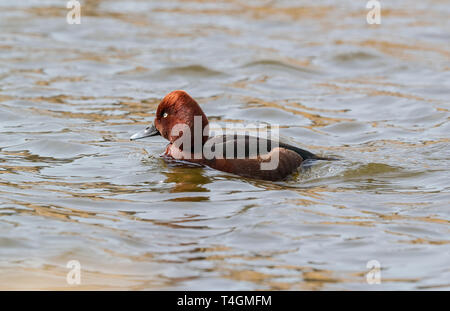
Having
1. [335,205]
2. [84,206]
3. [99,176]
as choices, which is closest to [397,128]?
[335,205]

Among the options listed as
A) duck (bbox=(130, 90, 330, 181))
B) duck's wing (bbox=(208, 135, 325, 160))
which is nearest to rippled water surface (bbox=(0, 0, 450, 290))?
duck (bbox=(130, 90, 330, 181))

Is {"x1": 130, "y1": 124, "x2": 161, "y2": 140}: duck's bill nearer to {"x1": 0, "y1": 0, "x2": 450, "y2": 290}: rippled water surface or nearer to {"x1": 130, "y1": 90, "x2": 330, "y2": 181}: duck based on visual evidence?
{"x1": 130, "y1": 90, "x2": 330, "y2": 181}: duck

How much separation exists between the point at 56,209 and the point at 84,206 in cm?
25

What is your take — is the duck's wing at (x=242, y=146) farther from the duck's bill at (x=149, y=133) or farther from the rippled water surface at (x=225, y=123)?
the duck's bill at (x=149, y=133)

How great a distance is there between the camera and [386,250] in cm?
621

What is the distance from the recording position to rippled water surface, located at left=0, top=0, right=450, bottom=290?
6.00 metres

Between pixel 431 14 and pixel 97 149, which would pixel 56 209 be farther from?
pixel 431 14

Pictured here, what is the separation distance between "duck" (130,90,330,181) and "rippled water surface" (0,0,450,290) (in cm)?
14

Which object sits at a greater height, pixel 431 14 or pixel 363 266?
pixel 431 14

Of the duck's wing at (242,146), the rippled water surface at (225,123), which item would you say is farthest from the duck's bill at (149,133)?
the duck's wing at (242,146)

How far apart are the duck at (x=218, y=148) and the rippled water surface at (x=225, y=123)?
0.47 ft

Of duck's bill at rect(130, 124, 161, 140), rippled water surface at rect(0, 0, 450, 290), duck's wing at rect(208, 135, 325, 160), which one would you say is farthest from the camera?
duck's bill at rect(130, 124, 161, 140)

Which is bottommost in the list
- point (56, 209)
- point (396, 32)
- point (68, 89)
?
point (56, 209)

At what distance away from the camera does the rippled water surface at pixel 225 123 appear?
600 cm
